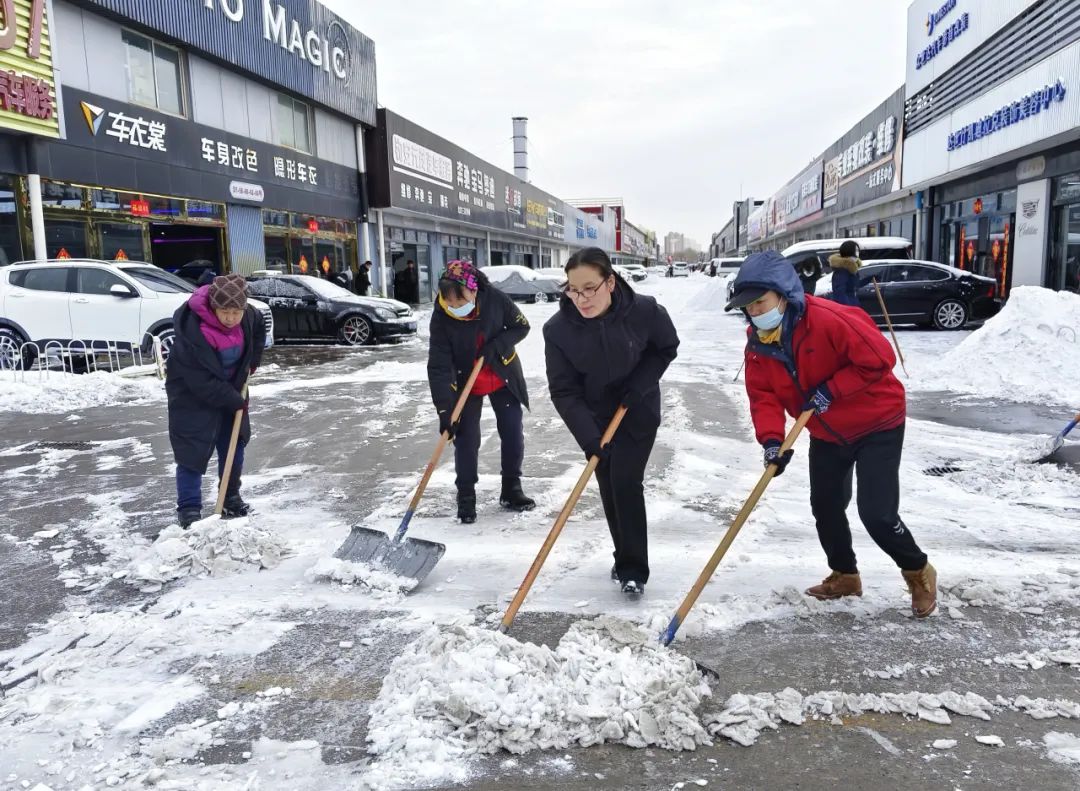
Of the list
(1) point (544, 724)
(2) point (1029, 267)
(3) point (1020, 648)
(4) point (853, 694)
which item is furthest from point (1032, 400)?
(2) point (1029, 267)

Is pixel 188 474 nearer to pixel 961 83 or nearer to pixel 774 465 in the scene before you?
pixel 774 465

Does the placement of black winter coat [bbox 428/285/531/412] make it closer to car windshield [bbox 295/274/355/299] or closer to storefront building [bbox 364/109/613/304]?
car windshield [bbox 295/274/355/299]

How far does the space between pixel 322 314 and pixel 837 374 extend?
1370cm

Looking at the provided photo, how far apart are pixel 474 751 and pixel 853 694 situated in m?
1.38

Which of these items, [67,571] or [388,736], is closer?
[388,736]

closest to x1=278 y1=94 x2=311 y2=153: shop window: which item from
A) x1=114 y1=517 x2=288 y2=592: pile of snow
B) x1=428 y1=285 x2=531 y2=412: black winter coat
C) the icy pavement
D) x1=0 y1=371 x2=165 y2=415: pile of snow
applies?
x1=0 y1=371 x2=165 y2=415: pile of snow

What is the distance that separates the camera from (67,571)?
4.14 meters

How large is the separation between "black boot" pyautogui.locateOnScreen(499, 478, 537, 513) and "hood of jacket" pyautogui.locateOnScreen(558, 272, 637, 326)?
187 centimetres

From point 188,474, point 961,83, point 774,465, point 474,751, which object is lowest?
point 474,751

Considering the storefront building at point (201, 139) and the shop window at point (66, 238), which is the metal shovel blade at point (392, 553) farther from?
the shop window at point (66, 238)

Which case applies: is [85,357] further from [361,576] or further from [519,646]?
[519,646]

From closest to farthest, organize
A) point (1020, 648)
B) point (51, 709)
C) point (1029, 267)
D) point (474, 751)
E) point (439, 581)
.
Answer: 1. point (474, 751)
2. point (51, 709)
3. point (1020, 648)
4. point (439, 581)
5. point (1029, 267)

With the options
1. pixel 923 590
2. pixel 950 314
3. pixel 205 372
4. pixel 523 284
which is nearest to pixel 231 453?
pixel 205 372

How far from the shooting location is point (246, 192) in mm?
18266
